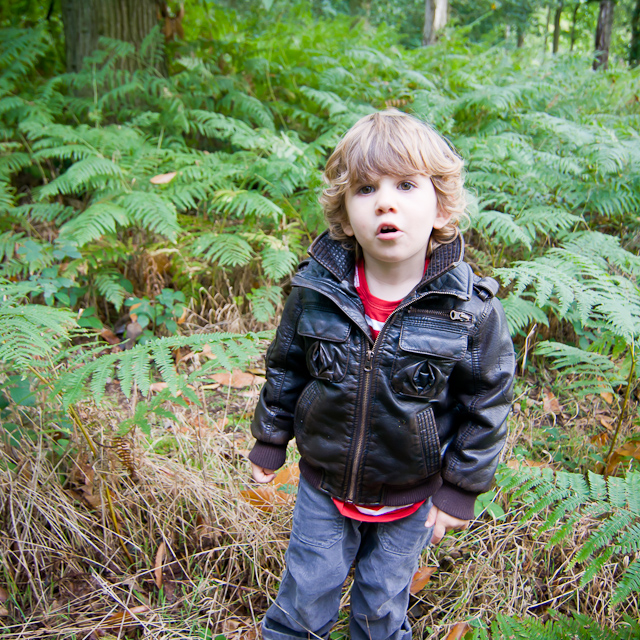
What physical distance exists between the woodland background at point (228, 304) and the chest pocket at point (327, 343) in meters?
0.38

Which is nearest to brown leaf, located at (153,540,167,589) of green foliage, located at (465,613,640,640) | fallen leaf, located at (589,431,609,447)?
green foliage, located at (465,613,640,640)

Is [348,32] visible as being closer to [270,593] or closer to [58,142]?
[58,142]

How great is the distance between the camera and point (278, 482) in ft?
8.15

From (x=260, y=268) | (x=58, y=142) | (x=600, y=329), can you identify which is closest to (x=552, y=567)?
(x=600, y=329)

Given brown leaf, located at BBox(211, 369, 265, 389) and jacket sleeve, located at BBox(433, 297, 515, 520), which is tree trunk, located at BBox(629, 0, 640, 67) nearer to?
brown leaf, located at BBox(211, 369, 265, 389)

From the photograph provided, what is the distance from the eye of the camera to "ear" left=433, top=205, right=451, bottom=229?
1.58 m

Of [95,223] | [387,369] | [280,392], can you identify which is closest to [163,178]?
[95,223]

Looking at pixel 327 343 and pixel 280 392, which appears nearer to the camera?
pixel 327 343

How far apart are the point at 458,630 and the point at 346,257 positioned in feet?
5.26

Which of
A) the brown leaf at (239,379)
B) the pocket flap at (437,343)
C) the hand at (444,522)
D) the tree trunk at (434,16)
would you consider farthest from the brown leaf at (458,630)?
the tree trunk at (434,16)

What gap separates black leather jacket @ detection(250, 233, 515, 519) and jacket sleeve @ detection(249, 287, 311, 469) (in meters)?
0.09

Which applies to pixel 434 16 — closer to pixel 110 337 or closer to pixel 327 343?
pixel 110 337

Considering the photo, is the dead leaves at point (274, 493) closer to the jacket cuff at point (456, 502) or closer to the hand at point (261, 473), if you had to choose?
the hand at point (261, 473)

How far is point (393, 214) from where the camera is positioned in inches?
54.7
